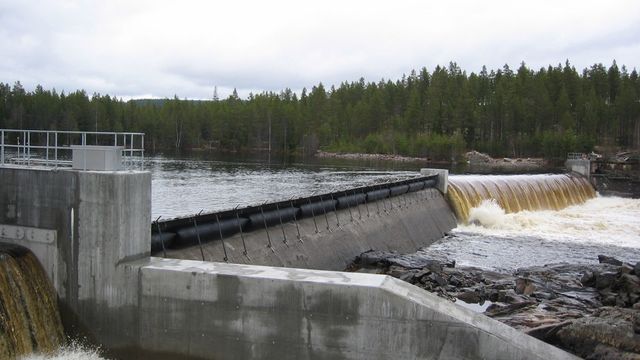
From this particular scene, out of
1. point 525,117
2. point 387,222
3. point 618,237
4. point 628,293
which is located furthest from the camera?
point 525,117

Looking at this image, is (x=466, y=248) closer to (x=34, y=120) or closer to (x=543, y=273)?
(x=543, y=273)

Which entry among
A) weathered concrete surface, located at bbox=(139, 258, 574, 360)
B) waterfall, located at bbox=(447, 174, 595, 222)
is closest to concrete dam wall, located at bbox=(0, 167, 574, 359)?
weathered concrete surface, located at bbox=(139, 258, 574, 360)

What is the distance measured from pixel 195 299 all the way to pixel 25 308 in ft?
11.7

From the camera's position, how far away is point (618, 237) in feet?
118

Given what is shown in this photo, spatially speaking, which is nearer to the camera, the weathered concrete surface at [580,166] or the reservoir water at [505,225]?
the reservoir water at [505,225]

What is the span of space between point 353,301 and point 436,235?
23.1 m

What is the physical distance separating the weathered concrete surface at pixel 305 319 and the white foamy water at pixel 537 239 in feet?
53.1

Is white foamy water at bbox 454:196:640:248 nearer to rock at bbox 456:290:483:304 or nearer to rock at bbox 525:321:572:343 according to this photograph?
rock at bbox 456:290:483:304

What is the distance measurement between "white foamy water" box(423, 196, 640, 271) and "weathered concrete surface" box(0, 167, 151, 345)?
59.7 feet

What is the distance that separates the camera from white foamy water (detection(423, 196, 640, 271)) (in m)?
28.5

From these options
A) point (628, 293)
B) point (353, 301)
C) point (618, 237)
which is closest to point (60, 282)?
point (353, 301)

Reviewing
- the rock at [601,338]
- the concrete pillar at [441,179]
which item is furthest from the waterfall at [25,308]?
the concrete pillar at [441,179]

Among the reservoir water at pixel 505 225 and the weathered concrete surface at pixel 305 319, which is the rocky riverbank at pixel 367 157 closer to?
the reservoir water at pixel 505 225

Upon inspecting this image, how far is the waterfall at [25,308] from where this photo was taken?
36.8 feet
